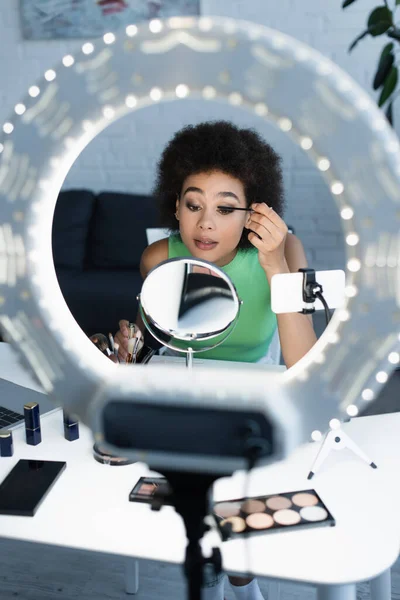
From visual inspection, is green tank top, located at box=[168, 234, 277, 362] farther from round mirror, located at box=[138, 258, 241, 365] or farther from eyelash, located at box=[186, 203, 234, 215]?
round mirror, located at box=[138, 258, 241, 365]

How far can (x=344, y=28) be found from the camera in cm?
293

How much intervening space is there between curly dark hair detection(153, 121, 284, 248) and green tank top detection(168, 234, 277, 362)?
70 millimetres

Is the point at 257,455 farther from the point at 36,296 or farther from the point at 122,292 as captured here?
the point at 122,292

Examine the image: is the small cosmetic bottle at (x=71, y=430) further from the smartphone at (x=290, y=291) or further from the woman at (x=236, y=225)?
the smartphone at (x=290, y=291)

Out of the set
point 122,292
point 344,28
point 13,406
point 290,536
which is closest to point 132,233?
point 122,292

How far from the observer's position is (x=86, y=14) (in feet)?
10.6

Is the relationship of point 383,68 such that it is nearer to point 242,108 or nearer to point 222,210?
point 222,210

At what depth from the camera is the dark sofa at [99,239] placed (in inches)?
121

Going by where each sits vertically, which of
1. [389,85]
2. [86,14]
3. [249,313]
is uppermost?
[86,14]

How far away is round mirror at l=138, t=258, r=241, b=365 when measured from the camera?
0.51 m

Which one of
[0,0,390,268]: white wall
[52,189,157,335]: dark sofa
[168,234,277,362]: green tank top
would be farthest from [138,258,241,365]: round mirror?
[52,189,157,335]: dark sofa

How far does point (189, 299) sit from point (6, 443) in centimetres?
69

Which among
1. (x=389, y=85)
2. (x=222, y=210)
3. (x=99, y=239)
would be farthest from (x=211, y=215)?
(x=99, y=239)

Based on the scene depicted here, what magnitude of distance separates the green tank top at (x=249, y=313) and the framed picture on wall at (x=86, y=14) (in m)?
2.07
